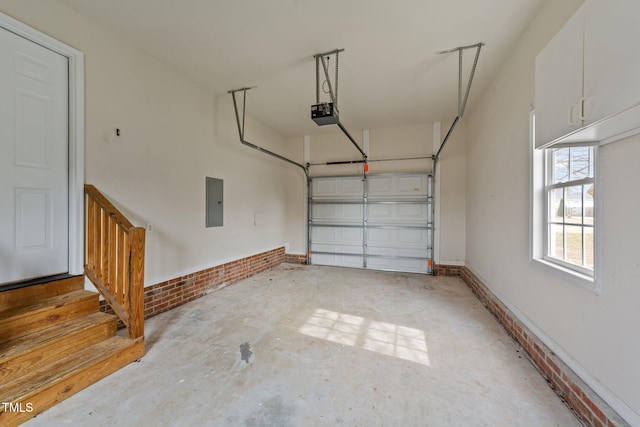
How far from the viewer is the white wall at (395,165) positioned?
16.8 ft

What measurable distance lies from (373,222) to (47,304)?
5065mm

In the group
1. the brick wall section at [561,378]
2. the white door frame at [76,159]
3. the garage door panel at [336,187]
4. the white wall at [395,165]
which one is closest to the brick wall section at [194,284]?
the white door frame at [76,159]

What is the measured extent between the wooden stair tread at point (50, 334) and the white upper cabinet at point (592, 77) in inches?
144

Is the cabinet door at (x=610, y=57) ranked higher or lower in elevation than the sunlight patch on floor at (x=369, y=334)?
higher

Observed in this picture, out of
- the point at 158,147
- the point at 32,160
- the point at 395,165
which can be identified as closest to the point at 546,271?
the point at 395,165

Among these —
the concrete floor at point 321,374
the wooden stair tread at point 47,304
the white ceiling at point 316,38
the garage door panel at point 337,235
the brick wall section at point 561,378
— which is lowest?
the concrete floor at point 321,374

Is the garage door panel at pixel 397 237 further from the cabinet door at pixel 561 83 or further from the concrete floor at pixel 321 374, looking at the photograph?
the cabinet door at pixel 561 83

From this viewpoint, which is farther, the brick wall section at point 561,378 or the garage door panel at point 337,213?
the garage door panel at point 337,213

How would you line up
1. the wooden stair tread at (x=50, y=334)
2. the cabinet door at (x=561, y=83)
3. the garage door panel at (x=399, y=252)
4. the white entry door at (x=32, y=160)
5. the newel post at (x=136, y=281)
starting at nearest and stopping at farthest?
the cabinet door at (x=561, y=83), the wooden stair tread at (x=50, y=334), the white entry door at (x=32, y=160), the newel post at (x=136, y=281), the garage door panel at (x=399, y=252)

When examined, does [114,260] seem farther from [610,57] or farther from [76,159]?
→ [610,57]

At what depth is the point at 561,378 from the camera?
69.3 inches

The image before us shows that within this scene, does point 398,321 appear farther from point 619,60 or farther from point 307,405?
point 619,60

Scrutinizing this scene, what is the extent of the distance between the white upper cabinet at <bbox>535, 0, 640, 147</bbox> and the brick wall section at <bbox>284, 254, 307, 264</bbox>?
5.14m

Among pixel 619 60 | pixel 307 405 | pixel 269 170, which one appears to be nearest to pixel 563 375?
pixel 307 405
